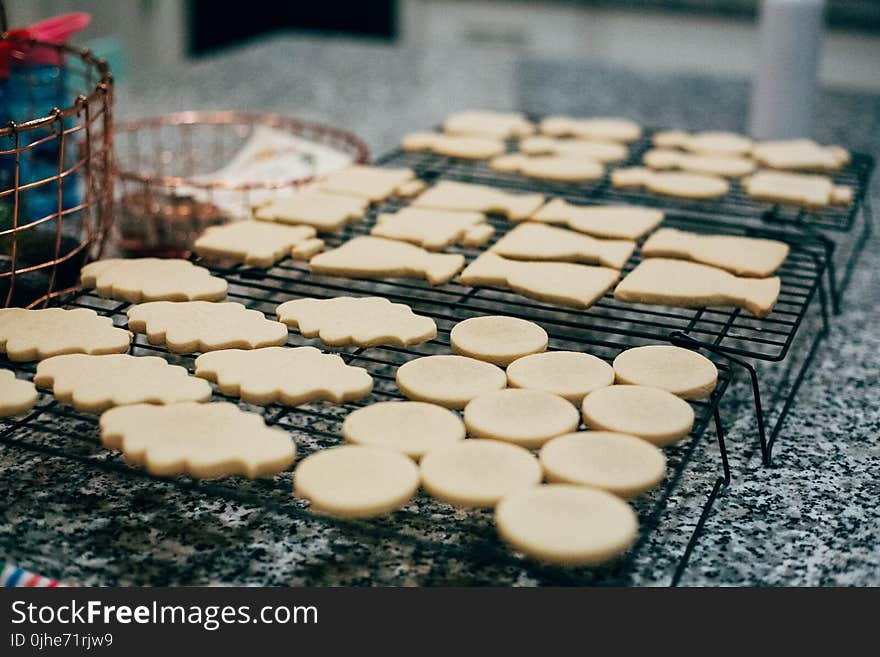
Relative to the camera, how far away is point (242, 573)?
0.68m

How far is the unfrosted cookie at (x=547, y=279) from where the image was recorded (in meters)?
0.96

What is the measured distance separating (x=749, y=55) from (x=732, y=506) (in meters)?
2.26

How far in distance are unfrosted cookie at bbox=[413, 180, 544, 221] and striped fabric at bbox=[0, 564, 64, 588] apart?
26.5 inches

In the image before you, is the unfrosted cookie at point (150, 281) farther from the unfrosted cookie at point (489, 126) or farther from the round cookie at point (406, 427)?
the unfrosted cookie at point (489, 126)

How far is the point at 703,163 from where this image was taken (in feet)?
4.48

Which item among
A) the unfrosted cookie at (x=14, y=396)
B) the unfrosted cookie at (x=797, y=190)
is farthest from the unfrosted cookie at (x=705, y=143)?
the unfrosted cookie at (x=14, y=396)

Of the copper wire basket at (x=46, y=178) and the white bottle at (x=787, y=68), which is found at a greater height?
the white bottle at (x=787, y=68)

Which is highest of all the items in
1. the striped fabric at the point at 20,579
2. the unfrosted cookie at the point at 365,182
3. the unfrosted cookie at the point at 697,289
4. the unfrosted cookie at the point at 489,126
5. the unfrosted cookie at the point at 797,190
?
the unfrosted cookie at the point at 489,126

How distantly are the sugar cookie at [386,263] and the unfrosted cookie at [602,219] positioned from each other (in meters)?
0.18

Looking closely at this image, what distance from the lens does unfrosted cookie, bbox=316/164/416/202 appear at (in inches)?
48.0

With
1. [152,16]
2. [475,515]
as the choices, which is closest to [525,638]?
[475,515]

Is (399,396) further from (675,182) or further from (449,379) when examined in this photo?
(675,182)

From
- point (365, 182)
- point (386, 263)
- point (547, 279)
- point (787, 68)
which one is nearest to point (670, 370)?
point (547, 279)

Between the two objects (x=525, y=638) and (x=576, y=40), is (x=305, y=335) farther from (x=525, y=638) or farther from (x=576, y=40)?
(x=576, y=40)
